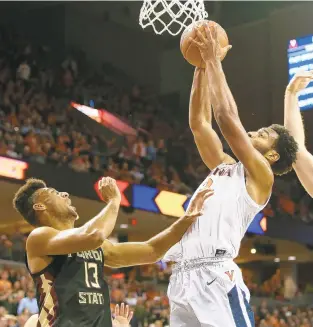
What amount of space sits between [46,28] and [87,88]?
2294 millimetres

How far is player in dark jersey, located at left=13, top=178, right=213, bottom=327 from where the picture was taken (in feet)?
11.4

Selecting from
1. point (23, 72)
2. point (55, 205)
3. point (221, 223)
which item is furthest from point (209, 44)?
point (23, 72)

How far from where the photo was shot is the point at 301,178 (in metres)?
4.42

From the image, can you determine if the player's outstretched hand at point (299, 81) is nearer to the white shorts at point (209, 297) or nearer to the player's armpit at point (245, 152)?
the player's armpit at point (245, 152)

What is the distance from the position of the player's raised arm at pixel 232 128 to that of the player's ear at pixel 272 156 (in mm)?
201

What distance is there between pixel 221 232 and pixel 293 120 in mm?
1221

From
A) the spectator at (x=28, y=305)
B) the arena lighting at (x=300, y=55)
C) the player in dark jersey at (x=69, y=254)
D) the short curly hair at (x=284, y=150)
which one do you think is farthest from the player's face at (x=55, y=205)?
the arena lighting at (x=300, y=55)

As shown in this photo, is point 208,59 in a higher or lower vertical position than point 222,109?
higher

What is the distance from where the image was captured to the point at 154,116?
17859 millimetres

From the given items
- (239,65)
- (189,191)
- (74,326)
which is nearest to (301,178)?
(74,326)

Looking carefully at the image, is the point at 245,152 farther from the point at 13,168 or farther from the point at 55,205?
the point at 13,168

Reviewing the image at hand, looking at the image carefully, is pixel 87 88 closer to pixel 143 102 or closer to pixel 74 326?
pixel 143 102

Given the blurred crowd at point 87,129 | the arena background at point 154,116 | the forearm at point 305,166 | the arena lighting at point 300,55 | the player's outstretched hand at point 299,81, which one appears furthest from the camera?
the blurred crowd at point 87,129

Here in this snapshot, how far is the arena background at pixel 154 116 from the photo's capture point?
12.3 metres
